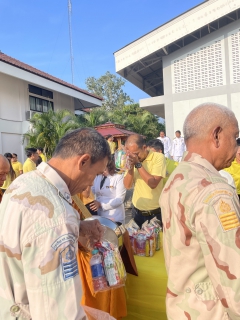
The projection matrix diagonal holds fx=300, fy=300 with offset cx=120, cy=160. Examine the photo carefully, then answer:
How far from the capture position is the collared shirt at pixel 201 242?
3.25ft

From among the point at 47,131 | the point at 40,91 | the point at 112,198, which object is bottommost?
the point at 112,198

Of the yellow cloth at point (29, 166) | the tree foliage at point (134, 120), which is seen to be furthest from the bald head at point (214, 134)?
the tree foliage at point (134, 120)

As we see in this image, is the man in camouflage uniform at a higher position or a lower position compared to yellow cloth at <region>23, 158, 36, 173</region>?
lower

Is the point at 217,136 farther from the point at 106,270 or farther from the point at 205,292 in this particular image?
the point at 106,270

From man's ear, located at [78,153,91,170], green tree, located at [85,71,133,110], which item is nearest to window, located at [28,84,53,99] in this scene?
man's ear, located at [78,153,91,170]

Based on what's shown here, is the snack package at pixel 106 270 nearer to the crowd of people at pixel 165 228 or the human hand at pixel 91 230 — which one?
the human hand at pixel 91 230

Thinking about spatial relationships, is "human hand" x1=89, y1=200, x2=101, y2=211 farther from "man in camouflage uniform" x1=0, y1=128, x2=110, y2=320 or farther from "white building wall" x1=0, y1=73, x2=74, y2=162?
"white building wall" x1=0, y1=73, x2=74, y2=162

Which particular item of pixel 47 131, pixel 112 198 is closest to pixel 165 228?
pixel 112 198

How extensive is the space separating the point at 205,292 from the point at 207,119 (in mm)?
657

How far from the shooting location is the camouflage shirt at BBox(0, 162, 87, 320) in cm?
92

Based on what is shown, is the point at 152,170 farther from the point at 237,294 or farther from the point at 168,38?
the point at 168,38

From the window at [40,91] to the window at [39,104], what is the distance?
0.88 ft

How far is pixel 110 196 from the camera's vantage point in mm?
3342

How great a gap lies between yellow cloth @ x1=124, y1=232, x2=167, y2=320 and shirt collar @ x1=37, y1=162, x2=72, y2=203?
4.93 feet
